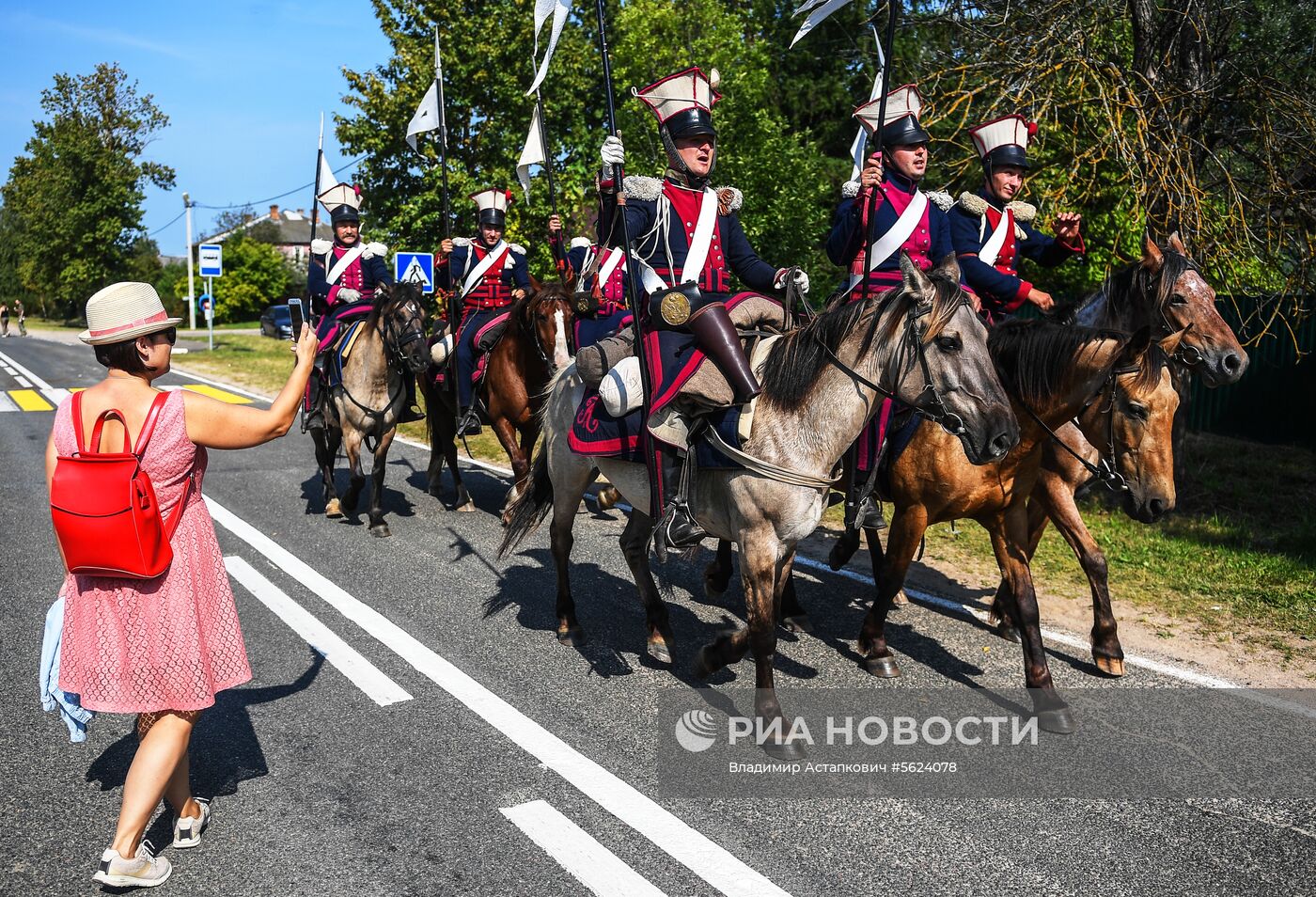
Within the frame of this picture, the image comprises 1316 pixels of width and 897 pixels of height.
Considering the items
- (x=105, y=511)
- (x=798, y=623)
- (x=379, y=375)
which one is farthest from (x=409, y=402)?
(x=105, y=511)

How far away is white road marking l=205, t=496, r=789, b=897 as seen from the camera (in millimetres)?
3688

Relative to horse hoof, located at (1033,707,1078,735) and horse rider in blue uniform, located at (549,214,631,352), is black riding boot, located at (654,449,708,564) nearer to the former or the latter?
horse rider in blue uniform, located at (549,214,631,352)

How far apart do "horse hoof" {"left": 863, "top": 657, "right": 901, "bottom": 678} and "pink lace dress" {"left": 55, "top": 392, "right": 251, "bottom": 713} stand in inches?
137

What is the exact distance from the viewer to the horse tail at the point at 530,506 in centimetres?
650

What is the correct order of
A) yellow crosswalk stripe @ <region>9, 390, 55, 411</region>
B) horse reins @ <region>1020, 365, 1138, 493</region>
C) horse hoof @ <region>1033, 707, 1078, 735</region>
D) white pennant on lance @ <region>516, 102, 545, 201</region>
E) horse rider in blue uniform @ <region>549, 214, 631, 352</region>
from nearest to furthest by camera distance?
1. horse hoof @ <region>1033, 707, 1078, 735</region>
2. horse reins @ <region>1020, 365, 1138, 493</region>
3. horse rider in blue uniform @ <region>549, 214, 631, 352</region>
4. white pennant on lance @ <region>516, 102, 545, 201</region>
5. yellow crosswalk stripe @ <region>9, 390, 55, 411</region>

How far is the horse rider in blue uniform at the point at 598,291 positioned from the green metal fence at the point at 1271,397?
884cm

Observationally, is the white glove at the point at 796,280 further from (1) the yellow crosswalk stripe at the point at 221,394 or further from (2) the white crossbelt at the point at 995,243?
(1) the yellow crosswalk stripe at the point at 221,394

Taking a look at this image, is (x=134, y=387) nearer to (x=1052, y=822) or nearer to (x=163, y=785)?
(x=163, y=785)

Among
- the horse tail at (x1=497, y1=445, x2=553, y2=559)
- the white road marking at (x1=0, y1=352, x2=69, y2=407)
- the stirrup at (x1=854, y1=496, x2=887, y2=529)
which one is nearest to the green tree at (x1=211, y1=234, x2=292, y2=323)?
the white road marking at (x1=0, y1=352, x2=69, y2=407)

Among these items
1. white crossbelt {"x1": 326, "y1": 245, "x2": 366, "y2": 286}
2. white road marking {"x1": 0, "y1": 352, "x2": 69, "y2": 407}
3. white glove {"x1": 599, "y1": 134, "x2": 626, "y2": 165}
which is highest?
white glove {"x1": 599, "y1": 134, "x2": 626, "y2": 165}

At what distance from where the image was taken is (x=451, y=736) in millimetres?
4816

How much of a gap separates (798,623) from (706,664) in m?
1.33

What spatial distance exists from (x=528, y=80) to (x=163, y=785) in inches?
882

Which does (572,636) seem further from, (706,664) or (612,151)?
(612,151)
